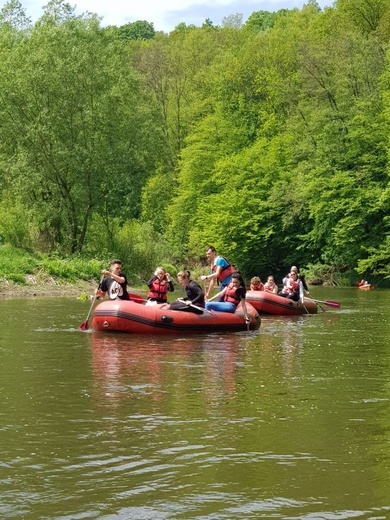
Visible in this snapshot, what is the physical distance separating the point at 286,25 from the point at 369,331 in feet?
152

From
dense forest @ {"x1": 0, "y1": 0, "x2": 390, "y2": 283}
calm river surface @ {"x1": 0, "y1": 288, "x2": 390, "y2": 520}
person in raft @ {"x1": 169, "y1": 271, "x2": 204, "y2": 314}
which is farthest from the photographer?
dense forest @ {"x1": 0, "y1": 0, "x2": 390, "y2": 283}

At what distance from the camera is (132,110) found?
137 feet

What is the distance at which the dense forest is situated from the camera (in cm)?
3953

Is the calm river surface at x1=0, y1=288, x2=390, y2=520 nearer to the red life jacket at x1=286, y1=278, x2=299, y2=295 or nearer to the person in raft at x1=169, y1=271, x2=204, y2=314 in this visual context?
the person in raft at x1=169, y1=271, x2=204, y2=314

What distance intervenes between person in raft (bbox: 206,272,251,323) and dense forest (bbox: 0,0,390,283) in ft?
69.2

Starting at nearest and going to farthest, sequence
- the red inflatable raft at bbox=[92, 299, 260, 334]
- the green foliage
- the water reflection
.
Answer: the water reflection
the red inflatable raft at bbox=[92, 299, 260, 334]
the green foliage

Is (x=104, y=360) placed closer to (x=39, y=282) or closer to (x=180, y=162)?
(x=39, y=282)

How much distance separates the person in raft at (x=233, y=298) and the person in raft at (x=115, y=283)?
1.66 meters

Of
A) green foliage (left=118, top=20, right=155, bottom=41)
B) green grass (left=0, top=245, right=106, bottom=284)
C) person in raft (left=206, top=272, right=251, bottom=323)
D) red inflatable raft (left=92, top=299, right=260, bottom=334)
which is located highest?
green foliage (left=118, top=20, right=155, bottom=41)

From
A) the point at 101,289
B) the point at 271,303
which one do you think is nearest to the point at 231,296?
the point at 101,289

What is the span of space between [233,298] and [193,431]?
34.2ft

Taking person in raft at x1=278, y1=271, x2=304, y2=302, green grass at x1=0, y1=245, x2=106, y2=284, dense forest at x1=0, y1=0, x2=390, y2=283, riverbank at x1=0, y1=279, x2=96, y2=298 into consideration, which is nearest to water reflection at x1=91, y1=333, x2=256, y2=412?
person in raft at x1=278, y1=271, x2=304, y2=302

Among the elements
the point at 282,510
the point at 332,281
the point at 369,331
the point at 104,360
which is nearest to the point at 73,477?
the point at 282,510

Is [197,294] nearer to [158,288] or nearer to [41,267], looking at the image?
[158,288]
